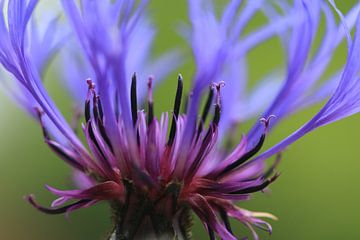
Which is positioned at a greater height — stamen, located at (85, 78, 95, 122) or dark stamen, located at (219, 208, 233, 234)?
stamen, located at (85, 78, 95, 122)

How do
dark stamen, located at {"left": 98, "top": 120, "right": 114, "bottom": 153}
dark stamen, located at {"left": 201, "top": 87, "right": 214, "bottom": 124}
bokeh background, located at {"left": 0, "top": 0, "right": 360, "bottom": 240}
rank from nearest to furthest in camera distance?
1. dark stamen, located at {"left": 98, "top": 120, "right": 114, "bottom": 153}
2. dark stamen, located at {"left": 201, "top": 87, "right": 214, "bottom": 124}
3. bokeh background, located at {"left": 0, "top": 0, "right": 360, "bottom": 240}

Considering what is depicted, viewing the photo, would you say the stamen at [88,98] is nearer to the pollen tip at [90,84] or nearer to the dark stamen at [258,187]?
the pollen tip at [90,84]

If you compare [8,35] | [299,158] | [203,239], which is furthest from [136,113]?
[299,158]

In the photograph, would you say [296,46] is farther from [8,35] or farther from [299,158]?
[299,158]

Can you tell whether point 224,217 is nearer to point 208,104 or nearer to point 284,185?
point 208,104

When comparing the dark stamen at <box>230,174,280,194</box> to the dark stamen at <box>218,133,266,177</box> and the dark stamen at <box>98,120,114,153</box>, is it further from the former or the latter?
the dark stamen at <box>98,120,114,153</box>

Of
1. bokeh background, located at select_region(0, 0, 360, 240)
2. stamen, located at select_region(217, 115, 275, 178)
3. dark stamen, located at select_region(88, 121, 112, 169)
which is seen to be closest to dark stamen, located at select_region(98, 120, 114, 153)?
dark stamen, located at select_region(88, 121, 112, 169)

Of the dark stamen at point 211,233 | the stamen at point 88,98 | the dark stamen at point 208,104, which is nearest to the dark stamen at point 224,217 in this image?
the dark stamen at point 211,233

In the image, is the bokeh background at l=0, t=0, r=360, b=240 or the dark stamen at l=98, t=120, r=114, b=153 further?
the bokeh background at l=0, t=0, r=360, b=240

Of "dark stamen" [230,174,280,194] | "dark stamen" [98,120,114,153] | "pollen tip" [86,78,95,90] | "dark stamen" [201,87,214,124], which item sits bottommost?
"dark stamen" [230,174,280,194]

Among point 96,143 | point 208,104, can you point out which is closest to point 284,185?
point 208,104
